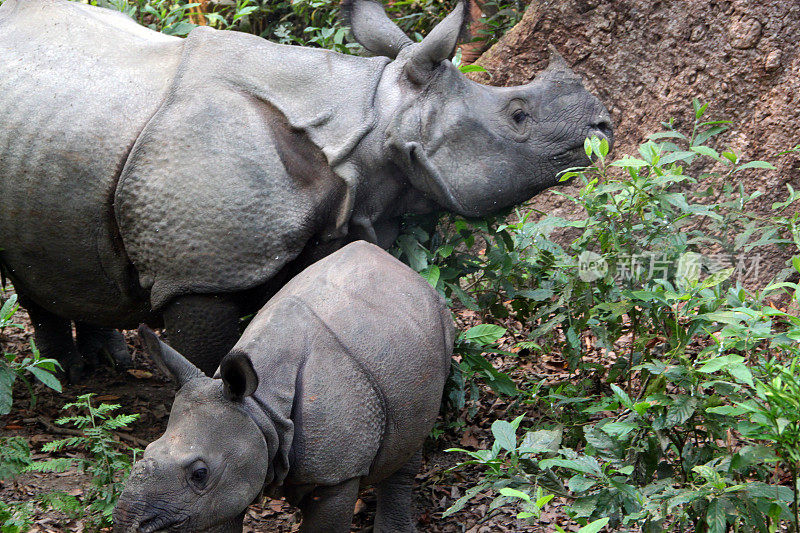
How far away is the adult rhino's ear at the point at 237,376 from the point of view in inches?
136

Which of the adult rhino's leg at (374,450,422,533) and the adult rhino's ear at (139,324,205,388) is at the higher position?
the adult rhino's ear at (139,324,205,388)

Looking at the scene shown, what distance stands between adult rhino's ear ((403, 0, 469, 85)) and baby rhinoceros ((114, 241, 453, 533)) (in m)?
0.99

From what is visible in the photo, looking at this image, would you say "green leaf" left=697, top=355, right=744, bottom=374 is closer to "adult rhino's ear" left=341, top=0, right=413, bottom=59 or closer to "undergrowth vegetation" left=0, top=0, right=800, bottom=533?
"undergrowth vegetation" left=0, top=0, right=800, bottom=533

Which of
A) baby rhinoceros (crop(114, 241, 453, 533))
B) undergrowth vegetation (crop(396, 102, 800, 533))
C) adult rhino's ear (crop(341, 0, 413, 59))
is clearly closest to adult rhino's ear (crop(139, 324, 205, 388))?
baby rhinoceros (crop(114, 241, 453, 533))

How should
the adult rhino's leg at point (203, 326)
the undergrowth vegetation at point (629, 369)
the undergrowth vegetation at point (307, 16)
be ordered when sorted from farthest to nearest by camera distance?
the undergrowth vegetation at point (307, 16), the adult rhino's leg at point (203, 326), the undergrowth vegetation at point (629, 369)

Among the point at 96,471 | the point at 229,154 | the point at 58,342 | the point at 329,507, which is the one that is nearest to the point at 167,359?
the point at 329,507

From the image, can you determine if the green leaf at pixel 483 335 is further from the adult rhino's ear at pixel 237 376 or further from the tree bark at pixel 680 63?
the tree bark at pixel 680 63

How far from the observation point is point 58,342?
6340 mm

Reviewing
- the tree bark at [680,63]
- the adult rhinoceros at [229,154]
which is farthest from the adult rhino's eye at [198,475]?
the tree bark at [680,63]

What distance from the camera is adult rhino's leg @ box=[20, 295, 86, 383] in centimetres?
628

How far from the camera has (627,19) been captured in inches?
269

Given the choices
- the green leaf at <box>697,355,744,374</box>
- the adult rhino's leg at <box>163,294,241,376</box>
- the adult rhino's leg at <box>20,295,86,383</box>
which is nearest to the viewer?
the green leaf at <box>697,355,744,374</box>

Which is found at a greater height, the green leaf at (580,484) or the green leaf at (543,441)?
the green leaf at (580,484)

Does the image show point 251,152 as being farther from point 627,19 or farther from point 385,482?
point 627,19
